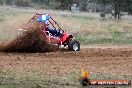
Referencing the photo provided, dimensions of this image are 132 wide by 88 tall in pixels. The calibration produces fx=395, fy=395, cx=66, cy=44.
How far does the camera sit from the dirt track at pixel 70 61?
1294 cm

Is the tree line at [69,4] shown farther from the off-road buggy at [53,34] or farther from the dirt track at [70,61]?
the dirt track at [70,61]

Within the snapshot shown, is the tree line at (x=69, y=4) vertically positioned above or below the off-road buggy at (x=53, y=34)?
below

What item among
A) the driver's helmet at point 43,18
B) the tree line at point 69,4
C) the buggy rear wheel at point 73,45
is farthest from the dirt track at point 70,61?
the tree line at point 69,4

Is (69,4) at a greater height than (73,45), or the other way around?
(73,45)

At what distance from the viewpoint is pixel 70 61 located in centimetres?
1473

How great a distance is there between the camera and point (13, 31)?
17.8 metres

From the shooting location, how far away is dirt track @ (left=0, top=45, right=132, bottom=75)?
1294 centimetres

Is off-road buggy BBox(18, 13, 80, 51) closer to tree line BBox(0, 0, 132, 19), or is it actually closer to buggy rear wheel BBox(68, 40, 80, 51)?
buggy rear wheel BBox(68, 40, 80, 51)

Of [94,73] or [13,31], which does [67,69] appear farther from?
[13,31]

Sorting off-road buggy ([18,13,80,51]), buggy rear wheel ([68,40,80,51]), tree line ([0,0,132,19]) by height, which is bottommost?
tree line ([0,0,132,19])

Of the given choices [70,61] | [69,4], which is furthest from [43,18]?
[69,4]

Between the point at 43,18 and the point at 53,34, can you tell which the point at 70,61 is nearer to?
the point at 53,34

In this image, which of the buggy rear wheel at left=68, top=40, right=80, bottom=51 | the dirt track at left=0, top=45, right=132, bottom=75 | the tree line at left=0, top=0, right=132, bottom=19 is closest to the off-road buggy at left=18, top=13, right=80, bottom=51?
the buggy rear wheel at left=68, top=40, right=80, bottom=51

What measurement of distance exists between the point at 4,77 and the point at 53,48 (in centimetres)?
707
